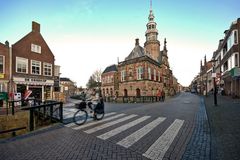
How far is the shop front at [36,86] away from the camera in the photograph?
1966cm

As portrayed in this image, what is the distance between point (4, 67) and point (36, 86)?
5110 mm

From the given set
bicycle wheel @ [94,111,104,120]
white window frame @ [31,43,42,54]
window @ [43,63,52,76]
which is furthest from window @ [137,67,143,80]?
bicycle wheel @ [94,111,104,120]

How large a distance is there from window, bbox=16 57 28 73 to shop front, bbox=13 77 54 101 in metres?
1.25

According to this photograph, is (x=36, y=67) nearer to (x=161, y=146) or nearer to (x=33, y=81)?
(x=33, y=81)

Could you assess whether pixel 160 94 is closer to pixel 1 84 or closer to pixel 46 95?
pixel 46 95

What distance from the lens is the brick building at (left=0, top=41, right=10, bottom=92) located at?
17.8 m

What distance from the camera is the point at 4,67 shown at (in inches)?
716

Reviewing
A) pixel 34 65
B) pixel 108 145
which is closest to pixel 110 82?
pixel 34 65

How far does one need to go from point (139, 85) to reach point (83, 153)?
2513 cm

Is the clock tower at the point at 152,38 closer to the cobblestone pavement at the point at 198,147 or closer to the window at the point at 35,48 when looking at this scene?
the window at the point at 35,48

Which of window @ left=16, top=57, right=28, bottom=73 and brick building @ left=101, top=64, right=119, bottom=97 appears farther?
brick building @ left=101, top=64, right=119, bottom=97

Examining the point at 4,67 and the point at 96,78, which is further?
the point at 96,78

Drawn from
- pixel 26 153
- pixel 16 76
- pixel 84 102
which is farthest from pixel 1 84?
pixel 26 153

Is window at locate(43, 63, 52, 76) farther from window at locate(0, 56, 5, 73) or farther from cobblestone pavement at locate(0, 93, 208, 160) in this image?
cobblestone pavement at locate(0, 93, 208, 160)
